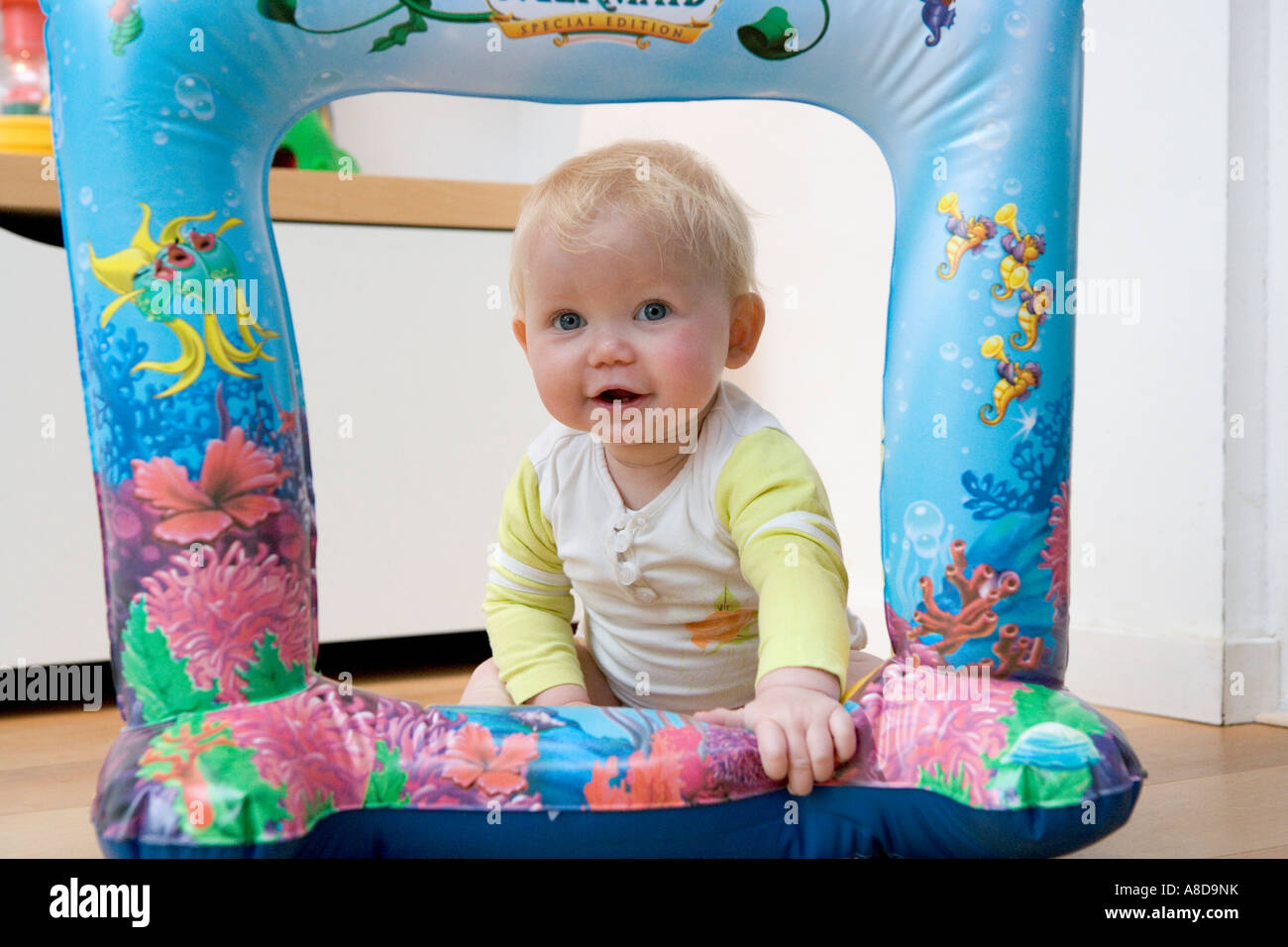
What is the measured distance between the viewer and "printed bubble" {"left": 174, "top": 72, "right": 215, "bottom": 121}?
30.6 inches

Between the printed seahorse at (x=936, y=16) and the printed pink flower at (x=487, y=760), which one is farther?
the printed seahorse at (x=936, y=16)

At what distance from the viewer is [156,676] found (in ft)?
2.49

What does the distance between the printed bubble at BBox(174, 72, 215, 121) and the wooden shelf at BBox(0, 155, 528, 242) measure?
73cm

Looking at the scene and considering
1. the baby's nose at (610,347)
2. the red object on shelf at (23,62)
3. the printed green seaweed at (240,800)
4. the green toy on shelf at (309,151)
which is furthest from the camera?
the green toy on shelf at (309,151)

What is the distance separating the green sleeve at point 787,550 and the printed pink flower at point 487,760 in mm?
159

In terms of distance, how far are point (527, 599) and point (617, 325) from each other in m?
0.27

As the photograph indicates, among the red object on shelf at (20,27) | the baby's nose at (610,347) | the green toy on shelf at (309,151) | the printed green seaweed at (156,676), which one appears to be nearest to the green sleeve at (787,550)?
the baby's nose at (610,347)

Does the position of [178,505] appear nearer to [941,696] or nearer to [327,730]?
[327,730]

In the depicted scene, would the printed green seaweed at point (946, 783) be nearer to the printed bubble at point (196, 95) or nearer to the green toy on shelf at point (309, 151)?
the printed bubble at point (196, 95)

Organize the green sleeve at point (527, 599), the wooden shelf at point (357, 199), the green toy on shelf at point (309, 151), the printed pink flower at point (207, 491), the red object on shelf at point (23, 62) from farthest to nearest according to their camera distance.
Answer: the green toy on shelf at point (309, 151)
the red object on shelf at point (23, 62)
the wooden shelf at point (357, 199)
the green sleeve at point (527, 599)
the printed pink flower at point (207, 491)

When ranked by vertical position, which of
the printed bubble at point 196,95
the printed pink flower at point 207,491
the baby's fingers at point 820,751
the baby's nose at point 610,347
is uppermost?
the printed bubble at point 196,95

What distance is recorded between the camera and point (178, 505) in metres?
0.76

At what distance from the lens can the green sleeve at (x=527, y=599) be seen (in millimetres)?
989

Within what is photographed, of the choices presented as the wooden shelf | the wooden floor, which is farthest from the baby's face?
the wooden shelf
